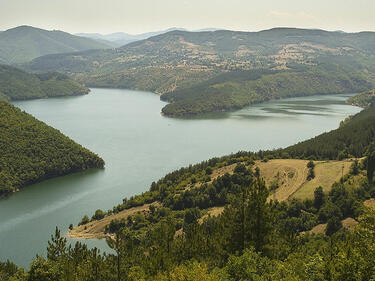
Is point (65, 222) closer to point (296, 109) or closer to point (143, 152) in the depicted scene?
point (143, 152)

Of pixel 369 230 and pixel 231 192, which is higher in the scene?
pixel 369 230

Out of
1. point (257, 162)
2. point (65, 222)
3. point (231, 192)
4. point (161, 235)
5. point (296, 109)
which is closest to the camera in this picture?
point (161, 235)

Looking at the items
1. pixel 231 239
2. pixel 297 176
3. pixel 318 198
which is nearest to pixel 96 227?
pixel 231 239

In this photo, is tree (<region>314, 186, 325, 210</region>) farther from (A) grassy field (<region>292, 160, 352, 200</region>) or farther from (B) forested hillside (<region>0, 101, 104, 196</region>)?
(B) forested hillside (<region>0, 101, 104, 196</region>)

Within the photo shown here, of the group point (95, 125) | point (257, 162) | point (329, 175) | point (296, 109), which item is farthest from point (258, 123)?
point (329, 175)

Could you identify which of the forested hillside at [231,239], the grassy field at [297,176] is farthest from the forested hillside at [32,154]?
the grassy field at [297,176]

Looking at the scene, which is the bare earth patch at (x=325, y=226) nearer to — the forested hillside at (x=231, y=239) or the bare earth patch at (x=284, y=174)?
the forested hillside at (x=231, y=239)

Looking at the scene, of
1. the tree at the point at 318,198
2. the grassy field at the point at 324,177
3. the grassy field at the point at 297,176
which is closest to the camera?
the tree at the point at 318,198

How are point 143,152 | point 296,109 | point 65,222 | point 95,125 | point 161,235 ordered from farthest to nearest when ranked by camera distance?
point 296,109
point 95,125
point 143,152
point 65,222
point 161,235
